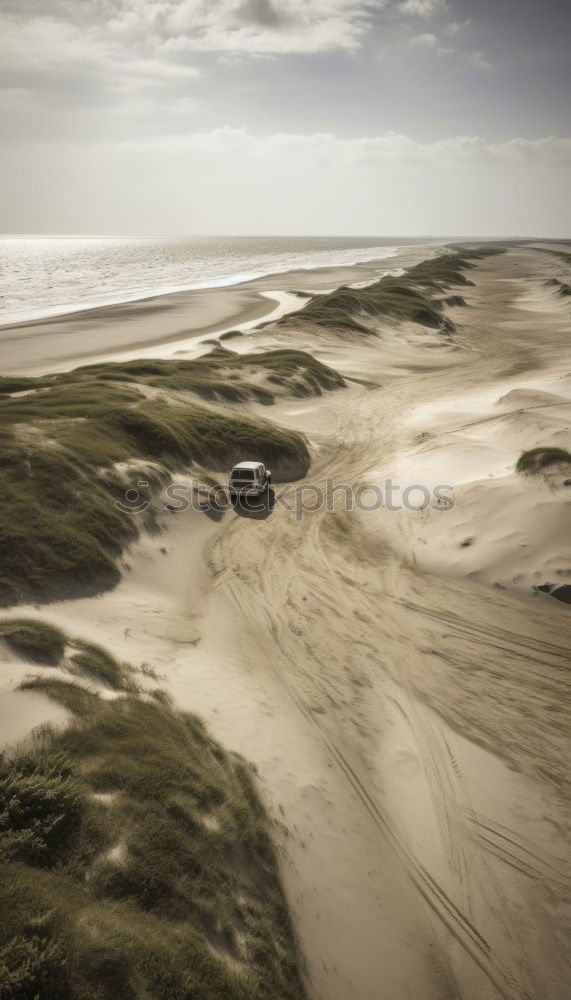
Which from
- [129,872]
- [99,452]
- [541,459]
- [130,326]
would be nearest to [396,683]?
[129,872]

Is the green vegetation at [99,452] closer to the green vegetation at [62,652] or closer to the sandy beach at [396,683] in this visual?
the sandy beach at [396,683]

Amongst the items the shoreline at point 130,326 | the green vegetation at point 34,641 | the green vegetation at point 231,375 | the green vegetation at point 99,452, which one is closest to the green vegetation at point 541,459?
the green vegetation at point 99,452

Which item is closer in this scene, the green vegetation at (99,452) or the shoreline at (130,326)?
the green vegetation at (99,452)

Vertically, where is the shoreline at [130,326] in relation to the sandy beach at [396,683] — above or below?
above

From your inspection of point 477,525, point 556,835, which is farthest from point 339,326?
point 556,835

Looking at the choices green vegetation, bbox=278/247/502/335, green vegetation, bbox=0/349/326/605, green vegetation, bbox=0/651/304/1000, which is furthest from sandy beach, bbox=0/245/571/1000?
green vegetation, bbox=278/247/502/335

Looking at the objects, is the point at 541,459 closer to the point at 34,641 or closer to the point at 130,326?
the point at 34,641

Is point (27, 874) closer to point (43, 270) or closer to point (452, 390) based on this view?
point (452, 390)

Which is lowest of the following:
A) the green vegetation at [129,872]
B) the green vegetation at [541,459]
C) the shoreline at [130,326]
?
the green vegetation at [129,872]
